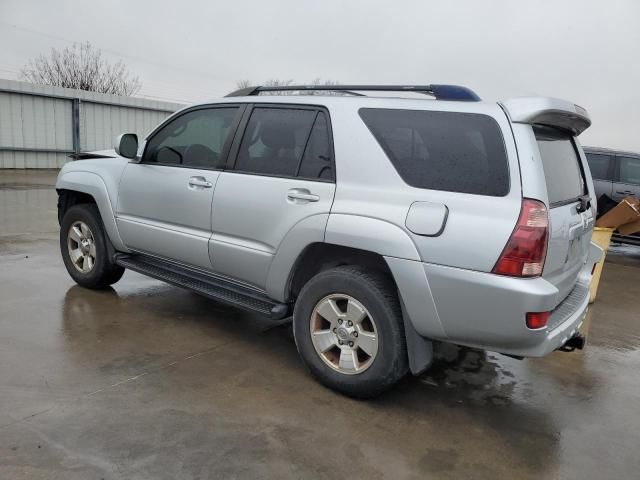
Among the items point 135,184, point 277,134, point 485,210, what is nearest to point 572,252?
point 485,210

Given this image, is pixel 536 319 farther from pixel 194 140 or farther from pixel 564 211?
pixel 194 140

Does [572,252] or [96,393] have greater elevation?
[572,252]

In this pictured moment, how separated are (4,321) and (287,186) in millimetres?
2597

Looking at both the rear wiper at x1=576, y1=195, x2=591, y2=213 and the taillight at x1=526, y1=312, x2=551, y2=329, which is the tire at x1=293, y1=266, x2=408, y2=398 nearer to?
the taillight at x1=526, y1=312, x2=551, y2=329

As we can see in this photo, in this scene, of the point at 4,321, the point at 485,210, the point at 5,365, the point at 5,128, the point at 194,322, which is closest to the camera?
the point at 485,210

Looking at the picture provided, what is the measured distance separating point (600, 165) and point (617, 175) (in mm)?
330

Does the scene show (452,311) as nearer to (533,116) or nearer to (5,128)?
(533,116)

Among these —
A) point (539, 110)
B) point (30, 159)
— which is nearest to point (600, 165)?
point (539, 110)

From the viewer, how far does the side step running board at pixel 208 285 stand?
363 centimetres

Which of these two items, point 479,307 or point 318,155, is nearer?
point 479,307

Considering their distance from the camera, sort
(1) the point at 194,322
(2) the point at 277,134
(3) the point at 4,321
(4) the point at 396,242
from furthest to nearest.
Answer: (1) the point at 194,322 → (3) the point at 4,321 → (2) the point at 277,134 → (4) the point at 396,242

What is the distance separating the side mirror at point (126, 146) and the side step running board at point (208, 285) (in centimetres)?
90

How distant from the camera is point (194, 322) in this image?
4.53 metres

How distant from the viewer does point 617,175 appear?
9.24 meters
